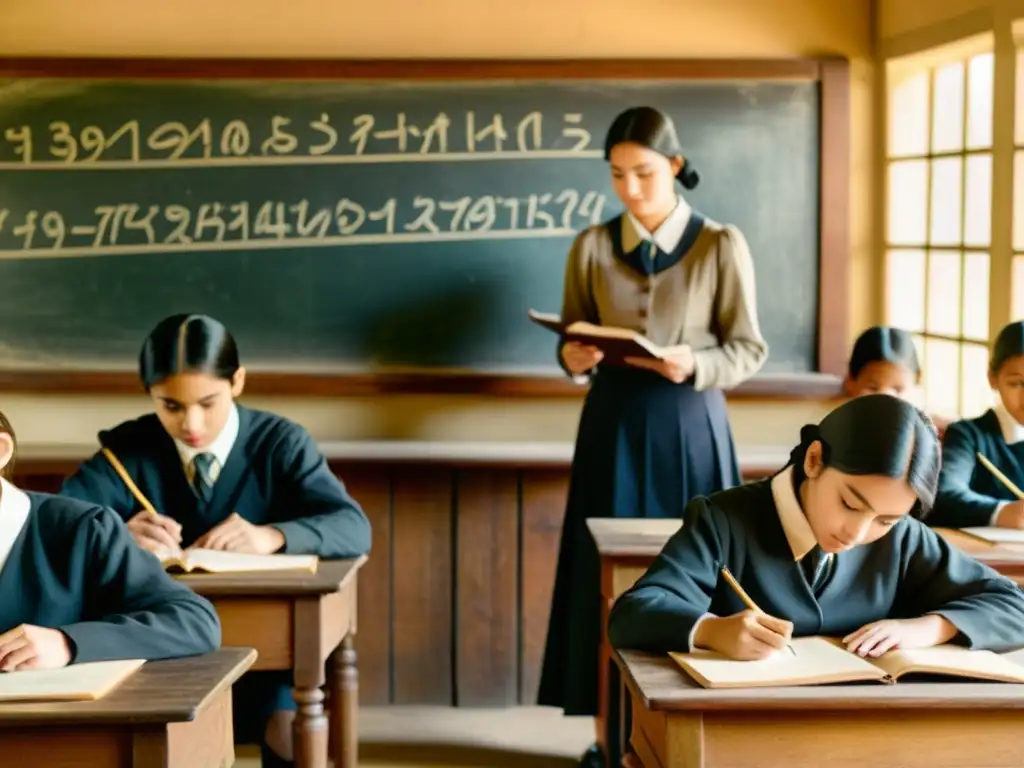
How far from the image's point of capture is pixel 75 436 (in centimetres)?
477

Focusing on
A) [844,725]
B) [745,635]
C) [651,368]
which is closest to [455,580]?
[651,368]

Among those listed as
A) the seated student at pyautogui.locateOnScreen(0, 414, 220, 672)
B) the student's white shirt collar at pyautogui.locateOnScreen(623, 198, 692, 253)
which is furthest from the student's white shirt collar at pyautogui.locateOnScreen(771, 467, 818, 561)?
the student's white shirt collar at pyautogui.locateOnScreen(623, 198, 692, 253)

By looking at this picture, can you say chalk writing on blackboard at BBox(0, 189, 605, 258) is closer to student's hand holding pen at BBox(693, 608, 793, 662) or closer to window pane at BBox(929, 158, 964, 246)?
window pane at BBox(929, 158, 964, 246)

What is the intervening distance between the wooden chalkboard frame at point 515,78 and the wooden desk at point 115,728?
2.56 meters

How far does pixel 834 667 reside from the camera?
2207 mm

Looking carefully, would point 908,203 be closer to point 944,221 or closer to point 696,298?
point 944,221

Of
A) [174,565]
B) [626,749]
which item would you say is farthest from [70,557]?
[626,749]

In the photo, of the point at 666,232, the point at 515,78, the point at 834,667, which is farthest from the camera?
the point at 515,78

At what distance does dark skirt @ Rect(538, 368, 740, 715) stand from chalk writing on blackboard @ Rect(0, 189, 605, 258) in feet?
2.84

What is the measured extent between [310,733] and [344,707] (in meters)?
0.51

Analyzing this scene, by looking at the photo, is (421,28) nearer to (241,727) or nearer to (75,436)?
(75,436)

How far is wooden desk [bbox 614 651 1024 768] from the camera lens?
212cm

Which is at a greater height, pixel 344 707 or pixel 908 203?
pixel 908 203

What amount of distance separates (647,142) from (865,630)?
175 centimetres
